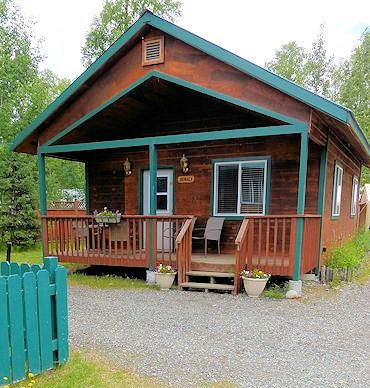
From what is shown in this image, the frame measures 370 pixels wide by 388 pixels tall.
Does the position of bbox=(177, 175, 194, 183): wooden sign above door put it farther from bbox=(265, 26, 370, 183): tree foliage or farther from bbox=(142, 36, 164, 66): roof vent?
bbox=(265, 26, 370, 183): tree foliage

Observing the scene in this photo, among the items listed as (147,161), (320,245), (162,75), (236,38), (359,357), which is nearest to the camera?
(359,357)

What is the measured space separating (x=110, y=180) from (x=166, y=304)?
458cm

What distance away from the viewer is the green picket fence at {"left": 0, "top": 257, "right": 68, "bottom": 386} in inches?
107

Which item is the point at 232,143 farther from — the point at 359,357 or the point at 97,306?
the point at 359,357

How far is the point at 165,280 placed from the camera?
19.9ft

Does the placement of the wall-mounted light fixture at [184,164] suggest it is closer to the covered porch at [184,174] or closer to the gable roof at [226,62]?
the covered porch at [184,174]

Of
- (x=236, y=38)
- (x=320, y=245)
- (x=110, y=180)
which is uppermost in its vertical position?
(x=236, y=38)

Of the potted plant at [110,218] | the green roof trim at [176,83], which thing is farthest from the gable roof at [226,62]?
the potted plant at [110,218]

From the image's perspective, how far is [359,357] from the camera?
3410 millimetres

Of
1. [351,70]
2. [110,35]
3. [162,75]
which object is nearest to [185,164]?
[162,75]

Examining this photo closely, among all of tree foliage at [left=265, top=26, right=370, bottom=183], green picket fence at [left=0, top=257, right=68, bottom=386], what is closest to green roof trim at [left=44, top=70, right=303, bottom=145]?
green picket fence at [left=0, top=257, right=68, bottom=386]

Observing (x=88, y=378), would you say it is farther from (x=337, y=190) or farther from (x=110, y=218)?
(x=337, y=190)

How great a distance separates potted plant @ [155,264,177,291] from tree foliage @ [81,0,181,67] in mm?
17328

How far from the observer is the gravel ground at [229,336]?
3031 millimetres
